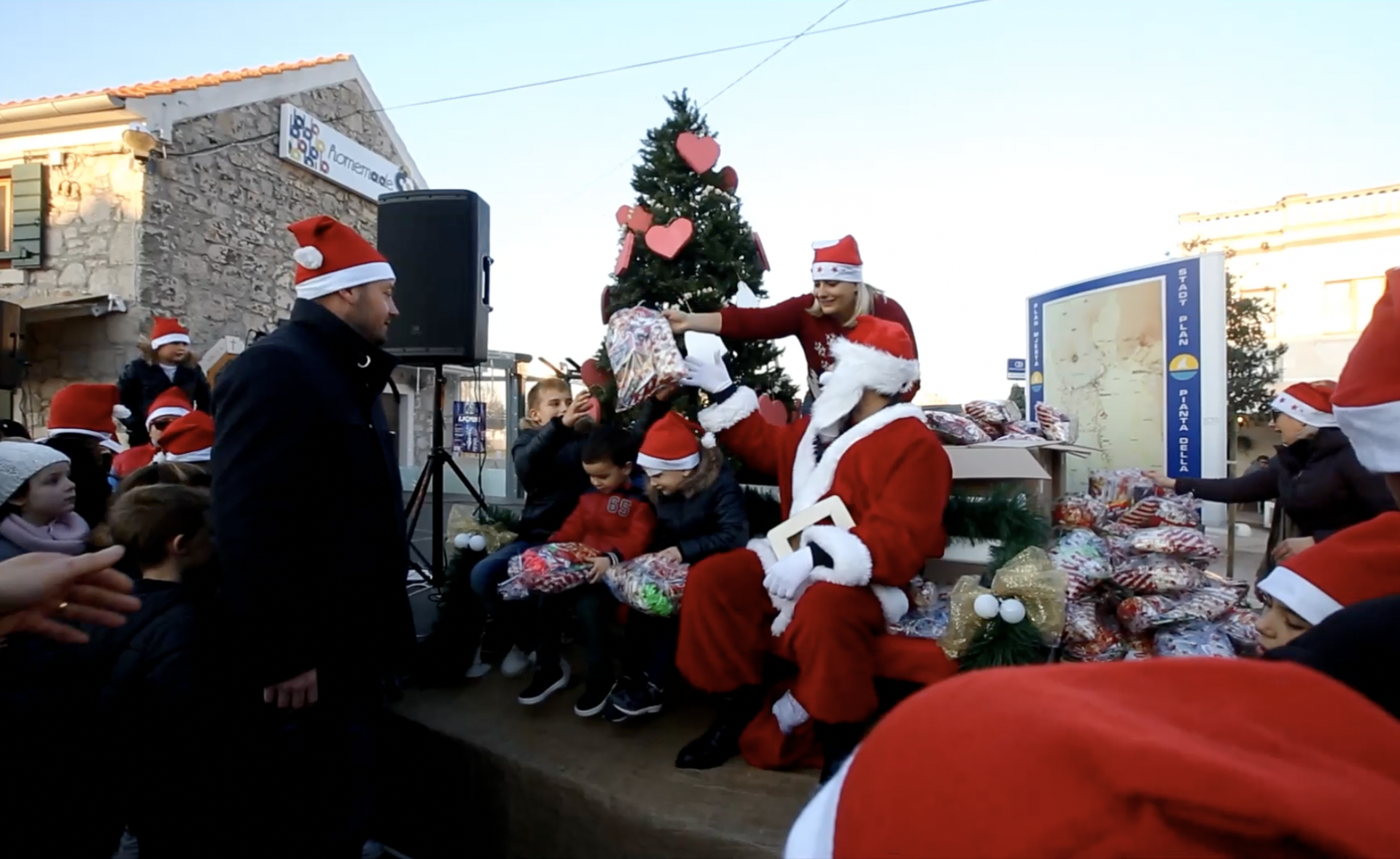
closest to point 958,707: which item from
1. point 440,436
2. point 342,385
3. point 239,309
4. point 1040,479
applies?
point 342,385

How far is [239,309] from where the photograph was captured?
1132cm

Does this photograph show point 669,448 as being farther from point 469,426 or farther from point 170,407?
point 469,426

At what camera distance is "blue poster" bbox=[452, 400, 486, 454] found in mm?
12039

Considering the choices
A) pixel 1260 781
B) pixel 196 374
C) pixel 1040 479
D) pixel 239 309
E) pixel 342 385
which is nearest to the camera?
pixel 1260 781

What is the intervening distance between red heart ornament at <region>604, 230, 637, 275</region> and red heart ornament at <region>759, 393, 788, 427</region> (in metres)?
0.89

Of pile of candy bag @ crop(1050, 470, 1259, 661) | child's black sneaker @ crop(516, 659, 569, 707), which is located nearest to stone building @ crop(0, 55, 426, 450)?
child's black sneaker @ crop(516, 659, 569, 707)

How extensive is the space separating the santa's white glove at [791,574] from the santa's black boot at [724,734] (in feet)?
1.90

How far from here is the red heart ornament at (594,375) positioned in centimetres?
Result: 388

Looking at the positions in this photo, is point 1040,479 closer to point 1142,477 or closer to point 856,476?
point 1142,477

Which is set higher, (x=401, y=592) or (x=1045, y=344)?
(x=1045, y=344)

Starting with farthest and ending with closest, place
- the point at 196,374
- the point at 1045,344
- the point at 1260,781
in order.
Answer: the point at 196,374 < the point at 1045,344 < the point at 1260,781

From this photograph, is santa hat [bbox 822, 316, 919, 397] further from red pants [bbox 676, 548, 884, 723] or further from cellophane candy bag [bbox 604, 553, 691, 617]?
cellophane candy bag [bbox 604, 553, 691, 617]

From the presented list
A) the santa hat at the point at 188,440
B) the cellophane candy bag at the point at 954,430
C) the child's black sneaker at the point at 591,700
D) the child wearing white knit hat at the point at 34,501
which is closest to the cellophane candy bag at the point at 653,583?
the child's black sneaker at the point at 591,700

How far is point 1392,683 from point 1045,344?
481 cm
